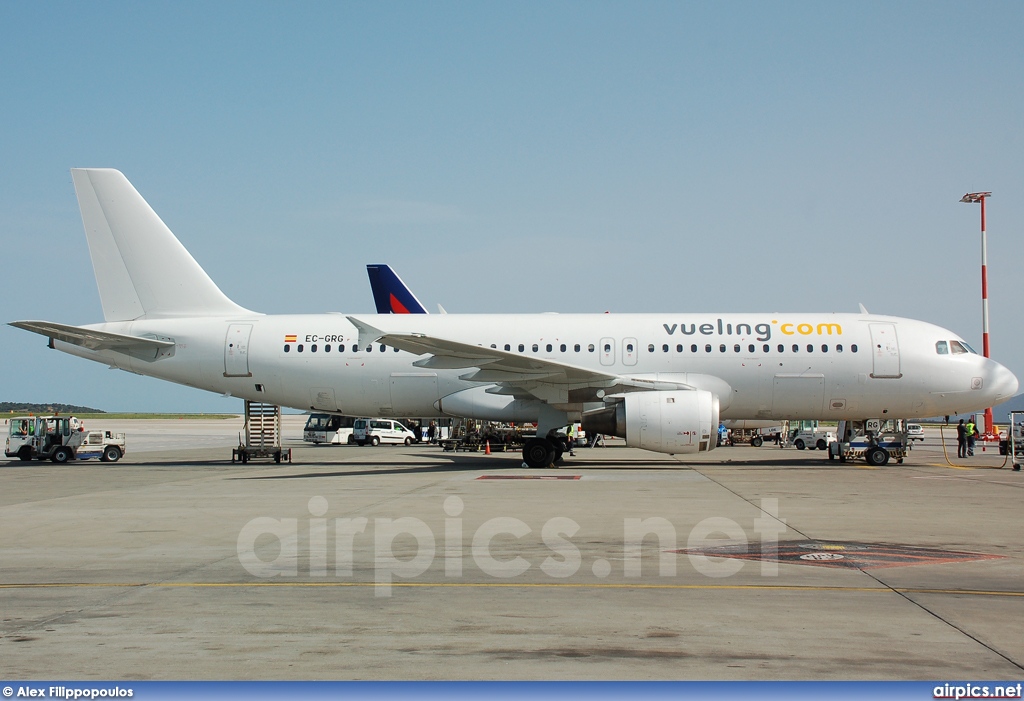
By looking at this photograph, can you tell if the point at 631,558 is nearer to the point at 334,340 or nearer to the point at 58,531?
the point at 58,531

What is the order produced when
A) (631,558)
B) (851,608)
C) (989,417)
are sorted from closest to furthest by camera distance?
1. (851,608)
2. (631,558)
3. (989,417)

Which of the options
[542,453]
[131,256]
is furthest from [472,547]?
[131,256]

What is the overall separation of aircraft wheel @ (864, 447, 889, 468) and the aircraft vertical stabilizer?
63.2 ft

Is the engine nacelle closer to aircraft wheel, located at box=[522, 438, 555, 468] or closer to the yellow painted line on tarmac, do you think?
aircraft wheel, located at box=[522, 438, 555, 468]

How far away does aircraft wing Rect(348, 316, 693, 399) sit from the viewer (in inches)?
776

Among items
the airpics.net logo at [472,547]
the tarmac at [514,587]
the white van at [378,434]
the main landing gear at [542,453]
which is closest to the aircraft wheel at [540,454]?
the main landing gear at [542,453]

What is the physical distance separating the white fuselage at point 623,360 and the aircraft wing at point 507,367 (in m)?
0.85

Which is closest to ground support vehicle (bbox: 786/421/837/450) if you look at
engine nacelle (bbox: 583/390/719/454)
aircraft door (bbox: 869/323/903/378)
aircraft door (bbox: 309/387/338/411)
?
aircraft door (bbox: 869/323/903/378)

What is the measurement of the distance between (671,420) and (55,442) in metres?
20.7

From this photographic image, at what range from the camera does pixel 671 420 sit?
66.3 ft

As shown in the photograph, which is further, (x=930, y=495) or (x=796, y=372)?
(x=796, y=372)

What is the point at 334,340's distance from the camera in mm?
23641

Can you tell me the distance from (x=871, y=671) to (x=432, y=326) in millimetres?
19883

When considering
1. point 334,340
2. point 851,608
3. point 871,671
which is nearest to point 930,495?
point 851,608
